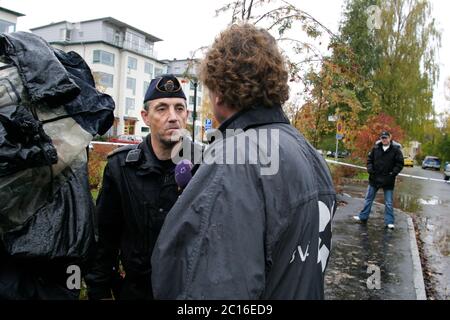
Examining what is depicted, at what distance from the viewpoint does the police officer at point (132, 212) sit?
230 centimetres

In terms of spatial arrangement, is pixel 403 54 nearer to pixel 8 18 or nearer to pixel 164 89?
pixel 164 89

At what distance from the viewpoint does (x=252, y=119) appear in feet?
5.16

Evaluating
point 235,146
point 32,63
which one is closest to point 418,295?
point 235,146

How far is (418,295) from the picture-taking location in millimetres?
4555

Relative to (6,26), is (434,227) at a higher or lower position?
lower

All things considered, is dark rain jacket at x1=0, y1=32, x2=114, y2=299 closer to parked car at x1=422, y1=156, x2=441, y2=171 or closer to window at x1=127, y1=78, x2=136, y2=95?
parked car at x1=422, y1=156, x2=441, y2=171

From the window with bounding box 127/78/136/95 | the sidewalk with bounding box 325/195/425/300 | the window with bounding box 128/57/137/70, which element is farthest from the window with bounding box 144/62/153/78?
the sidewalk with bounding box 325/195/425/300

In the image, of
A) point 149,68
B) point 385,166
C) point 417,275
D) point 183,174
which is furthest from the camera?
point 149,68

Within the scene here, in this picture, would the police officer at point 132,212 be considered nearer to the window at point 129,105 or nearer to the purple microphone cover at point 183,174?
the purple microphone cover at point 183,174

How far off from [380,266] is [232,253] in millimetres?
4903

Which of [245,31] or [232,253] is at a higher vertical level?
[245,31]

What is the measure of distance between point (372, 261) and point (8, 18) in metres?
38.2

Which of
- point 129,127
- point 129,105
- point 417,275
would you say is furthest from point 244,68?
point 129,105
